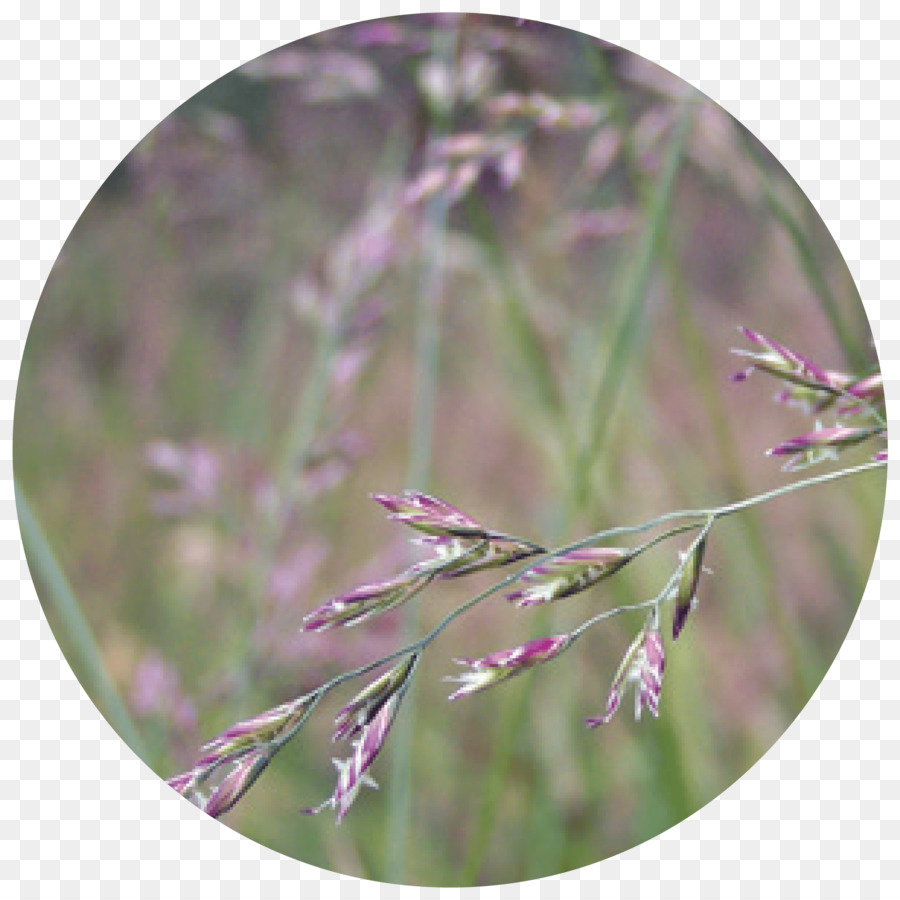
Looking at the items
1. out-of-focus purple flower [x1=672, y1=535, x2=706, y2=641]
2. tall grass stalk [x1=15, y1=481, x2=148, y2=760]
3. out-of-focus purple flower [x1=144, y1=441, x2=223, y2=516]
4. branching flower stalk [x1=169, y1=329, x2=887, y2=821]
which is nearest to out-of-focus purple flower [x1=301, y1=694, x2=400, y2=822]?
branching flower stalk [x1=169, y1=329, x2=887, y2=821]

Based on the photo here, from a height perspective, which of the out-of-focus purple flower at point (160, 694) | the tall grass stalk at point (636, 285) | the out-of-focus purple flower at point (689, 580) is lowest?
the out-of-focus purple flower at point (160, 694)

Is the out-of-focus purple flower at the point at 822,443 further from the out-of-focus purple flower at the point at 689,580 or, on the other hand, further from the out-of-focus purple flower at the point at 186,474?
the out-of-focus purple flower at the point at 186,474

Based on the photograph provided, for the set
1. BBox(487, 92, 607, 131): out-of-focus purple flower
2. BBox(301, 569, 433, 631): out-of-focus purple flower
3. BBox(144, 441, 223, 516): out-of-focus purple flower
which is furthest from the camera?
BBox(144, 441, 223, 516): out-of-focus purple flower

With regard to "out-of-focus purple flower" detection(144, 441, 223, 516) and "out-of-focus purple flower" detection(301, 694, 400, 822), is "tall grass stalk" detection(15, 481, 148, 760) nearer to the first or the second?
"out-of-focus purple flower" detection(144, 441, 223, 516)

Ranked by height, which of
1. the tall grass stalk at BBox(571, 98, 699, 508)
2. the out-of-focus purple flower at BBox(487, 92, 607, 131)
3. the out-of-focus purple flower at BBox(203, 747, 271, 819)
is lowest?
the out-of-focus purple flower at BBox(203, 747, 271, 819)

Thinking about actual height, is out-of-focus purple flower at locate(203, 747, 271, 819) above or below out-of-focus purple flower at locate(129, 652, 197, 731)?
above

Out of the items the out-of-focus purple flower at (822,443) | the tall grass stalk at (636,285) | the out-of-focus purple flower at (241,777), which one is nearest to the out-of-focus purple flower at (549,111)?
the tall grass stalk at (636,285)

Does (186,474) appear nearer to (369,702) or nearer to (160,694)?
(160,694)
